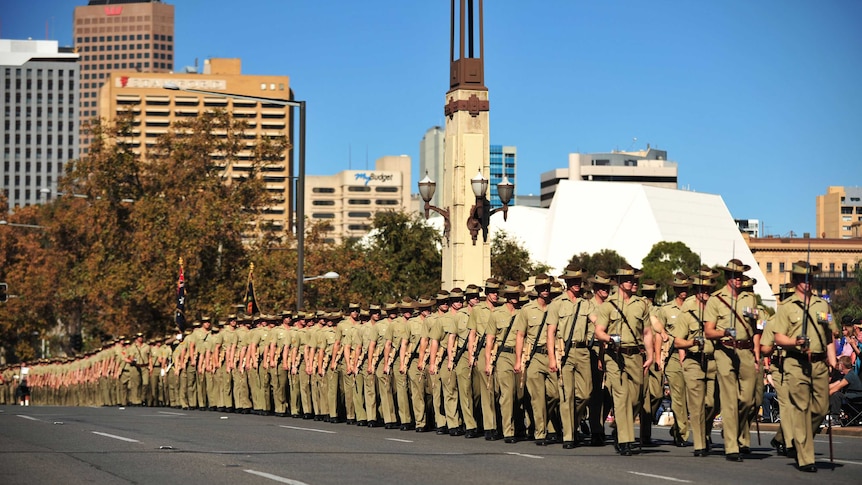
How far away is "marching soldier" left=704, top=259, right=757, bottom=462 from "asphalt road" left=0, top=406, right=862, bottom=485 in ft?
1.84

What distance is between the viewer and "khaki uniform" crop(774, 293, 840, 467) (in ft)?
47.6

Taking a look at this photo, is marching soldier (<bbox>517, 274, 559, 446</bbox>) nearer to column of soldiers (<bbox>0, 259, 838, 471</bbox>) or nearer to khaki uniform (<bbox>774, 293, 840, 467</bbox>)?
column of soldiers (<bbox>0, 259, 838, 471</bbox>)

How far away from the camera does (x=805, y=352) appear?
47.9 feet

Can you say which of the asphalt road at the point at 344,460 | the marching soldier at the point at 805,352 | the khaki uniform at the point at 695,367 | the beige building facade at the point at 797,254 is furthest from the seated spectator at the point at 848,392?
the beige building facade at the point at 797,254

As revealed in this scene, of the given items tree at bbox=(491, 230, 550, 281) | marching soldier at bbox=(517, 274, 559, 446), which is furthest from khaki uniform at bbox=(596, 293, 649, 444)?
tree at bbox=(491, 230, 550, 281)

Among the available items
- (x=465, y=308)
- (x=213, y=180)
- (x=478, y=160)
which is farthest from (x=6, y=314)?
(x=465, y=308)

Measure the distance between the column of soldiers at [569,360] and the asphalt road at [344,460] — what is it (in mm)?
470

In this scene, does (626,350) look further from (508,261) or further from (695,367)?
(508,261)

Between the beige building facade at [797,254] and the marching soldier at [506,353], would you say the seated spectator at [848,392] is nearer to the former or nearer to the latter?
the marching soldier at [506,353]

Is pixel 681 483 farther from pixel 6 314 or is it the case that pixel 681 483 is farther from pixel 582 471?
pixel 6 314

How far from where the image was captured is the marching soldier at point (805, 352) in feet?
47.6

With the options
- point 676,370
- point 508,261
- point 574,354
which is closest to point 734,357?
point 676,370

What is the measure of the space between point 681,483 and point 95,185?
4751 cm

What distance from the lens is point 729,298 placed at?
1576cm
